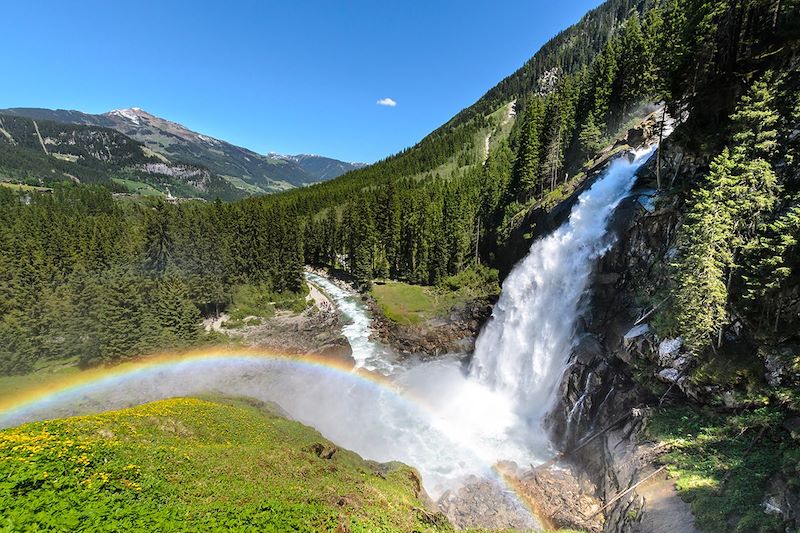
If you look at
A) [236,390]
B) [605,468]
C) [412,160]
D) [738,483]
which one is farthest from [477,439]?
[412,160]

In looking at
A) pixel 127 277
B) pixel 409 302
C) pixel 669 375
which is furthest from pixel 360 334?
pixel 669 375

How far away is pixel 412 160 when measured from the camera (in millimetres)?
162000

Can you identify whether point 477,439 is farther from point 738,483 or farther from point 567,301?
point 738,483

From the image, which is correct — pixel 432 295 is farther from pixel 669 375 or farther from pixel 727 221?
pixel 727 221

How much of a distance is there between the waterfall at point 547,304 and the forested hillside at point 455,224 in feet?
29.9

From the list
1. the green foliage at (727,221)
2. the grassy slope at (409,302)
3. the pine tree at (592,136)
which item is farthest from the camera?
the grassy slope at (409,302)

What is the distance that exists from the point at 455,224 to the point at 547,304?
35855 millimetres

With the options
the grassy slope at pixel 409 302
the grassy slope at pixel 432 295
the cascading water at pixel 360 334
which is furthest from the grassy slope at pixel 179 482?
the grassy slope at pixel 432 295

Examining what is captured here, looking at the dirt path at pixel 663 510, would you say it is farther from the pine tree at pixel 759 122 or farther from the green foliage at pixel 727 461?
the pine tree at pixel 759 122

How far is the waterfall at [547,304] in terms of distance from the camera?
3372 centimetres

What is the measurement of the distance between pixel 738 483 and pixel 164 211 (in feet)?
267

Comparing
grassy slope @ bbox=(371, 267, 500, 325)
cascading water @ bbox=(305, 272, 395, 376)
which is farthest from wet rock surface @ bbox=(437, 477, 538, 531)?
grassy slope @ bbox=(371, 267, 500, 325)

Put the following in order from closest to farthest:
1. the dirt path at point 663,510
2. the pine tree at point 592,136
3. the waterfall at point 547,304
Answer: the dirt path at point 663,510, the waterfall at point 547,304, the pine tree at point 592,136

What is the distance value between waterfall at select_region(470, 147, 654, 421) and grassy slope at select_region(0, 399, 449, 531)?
17.6 m
